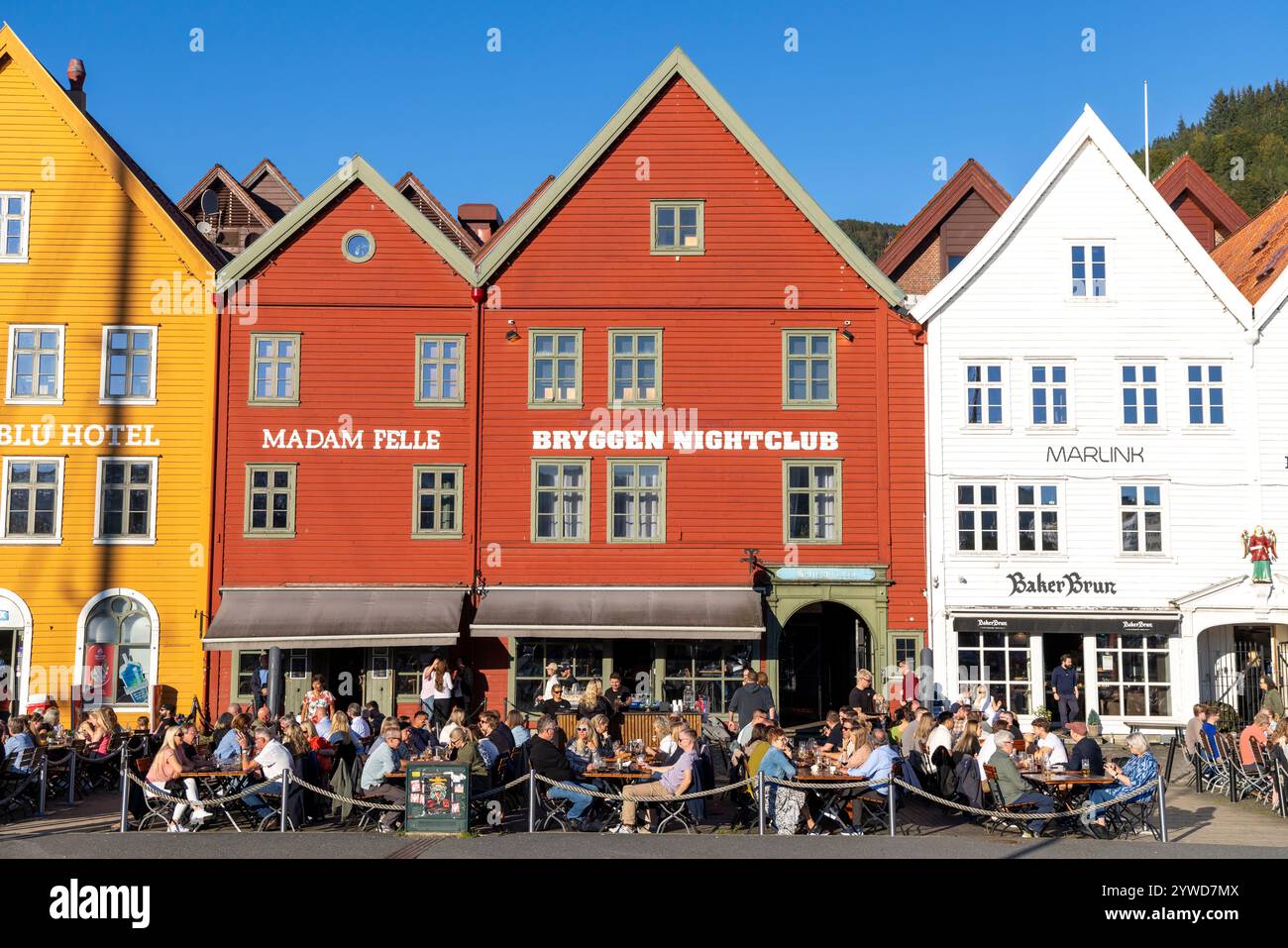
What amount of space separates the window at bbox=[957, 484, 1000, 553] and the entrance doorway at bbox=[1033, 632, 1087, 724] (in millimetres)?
2386

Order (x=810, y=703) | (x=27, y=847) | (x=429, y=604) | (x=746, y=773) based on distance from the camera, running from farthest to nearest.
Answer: (x=810, y=703) → (x=429, y=604) → (x=746, y=773) → (x=27, y=847)

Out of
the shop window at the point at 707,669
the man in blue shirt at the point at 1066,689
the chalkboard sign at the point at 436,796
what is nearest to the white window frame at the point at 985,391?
the man in blue shirt at the point at 1066,689

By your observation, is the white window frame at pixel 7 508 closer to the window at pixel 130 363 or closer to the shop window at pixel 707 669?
the window at pixel 130 363

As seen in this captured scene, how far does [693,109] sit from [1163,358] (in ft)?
38.6

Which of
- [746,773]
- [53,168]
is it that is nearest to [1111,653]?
[746,773]

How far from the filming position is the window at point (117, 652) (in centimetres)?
2917

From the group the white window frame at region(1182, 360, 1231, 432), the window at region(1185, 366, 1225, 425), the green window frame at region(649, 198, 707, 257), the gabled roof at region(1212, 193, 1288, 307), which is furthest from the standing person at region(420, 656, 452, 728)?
the gabled roof at region(1212, 193, 1288, 307)

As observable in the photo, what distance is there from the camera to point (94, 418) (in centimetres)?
2978

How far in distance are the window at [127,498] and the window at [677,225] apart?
1229 centimetres

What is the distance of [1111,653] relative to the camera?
95.8ft

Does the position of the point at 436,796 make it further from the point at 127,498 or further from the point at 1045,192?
the point at 1045,192

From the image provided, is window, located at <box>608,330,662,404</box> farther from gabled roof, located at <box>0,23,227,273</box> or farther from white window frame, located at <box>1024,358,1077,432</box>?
gabled roof, located at <box>0,23,227,273</box>

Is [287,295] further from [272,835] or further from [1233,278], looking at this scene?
[1233,278]

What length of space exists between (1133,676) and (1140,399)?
6.01 m
